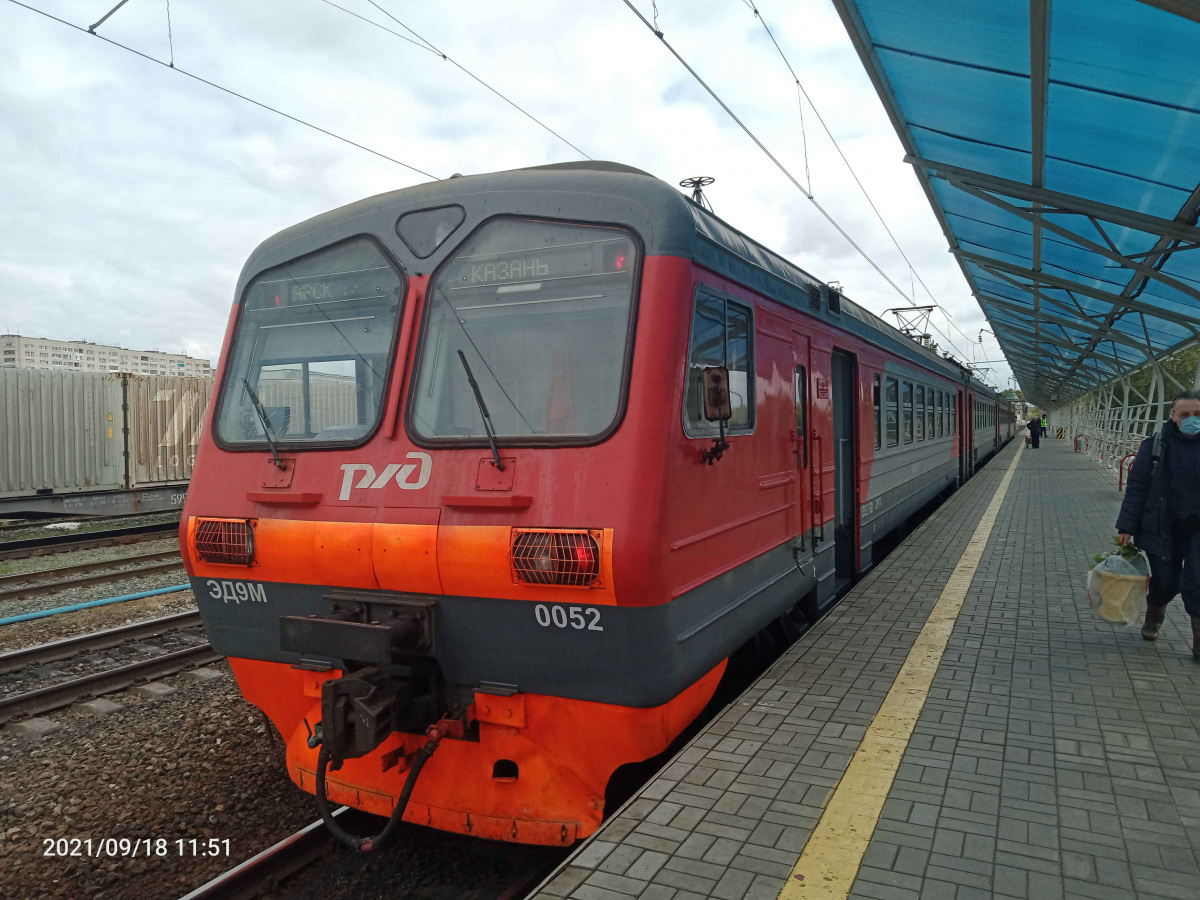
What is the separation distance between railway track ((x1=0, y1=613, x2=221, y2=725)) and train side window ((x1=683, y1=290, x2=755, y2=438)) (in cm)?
466

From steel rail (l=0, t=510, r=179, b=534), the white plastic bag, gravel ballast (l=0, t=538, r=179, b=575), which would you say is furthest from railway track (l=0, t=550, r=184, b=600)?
the white plastic bag

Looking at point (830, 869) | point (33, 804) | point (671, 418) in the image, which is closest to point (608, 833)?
point (830, 869)

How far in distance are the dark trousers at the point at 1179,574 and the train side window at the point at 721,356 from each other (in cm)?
287

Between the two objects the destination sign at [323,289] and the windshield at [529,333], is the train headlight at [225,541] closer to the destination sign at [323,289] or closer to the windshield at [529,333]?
the windshield at [529,333]

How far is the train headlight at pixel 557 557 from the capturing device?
337 cm

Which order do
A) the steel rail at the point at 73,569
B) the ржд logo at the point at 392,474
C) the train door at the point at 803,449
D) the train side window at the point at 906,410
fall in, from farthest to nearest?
1. the train side window at the point at 906,410
2. the steel rail at the point at 73,569
3. the train door at the point at 803,449
4. the ржд logo at the point at 392,474

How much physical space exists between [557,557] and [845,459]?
473 centimetres

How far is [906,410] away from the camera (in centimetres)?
1059

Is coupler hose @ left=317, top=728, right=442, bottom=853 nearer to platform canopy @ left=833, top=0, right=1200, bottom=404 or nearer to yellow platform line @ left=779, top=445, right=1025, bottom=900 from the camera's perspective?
yellow platform line @ left=779, top=445, right=1025, bottom=900

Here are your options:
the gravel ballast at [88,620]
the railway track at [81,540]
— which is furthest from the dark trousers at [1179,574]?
the railway track at [81,540]

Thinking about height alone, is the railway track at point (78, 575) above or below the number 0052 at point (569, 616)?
below

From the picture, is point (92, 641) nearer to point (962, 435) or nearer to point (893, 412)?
point (893, 412)

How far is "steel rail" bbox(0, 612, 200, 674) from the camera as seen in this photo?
6.73 metres

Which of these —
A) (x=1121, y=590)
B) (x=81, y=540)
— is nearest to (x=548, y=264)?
(x=1121, y=590)
